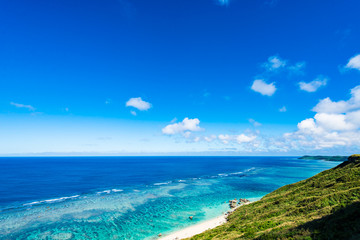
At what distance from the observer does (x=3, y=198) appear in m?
63.8

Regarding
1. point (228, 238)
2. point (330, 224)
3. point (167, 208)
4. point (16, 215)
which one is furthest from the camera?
point (167, 208)

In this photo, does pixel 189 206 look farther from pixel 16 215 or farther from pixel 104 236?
pixel 16 215

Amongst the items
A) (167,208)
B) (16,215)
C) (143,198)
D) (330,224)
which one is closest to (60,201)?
(16,215)

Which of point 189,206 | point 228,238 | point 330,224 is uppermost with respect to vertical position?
point 330,224

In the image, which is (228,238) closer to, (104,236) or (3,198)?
(104,236)

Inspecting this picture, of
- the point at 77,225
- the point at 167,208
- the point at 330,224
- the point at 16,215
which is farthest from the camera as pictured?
the point at 167,208

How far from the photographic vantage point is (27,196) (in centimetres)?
6744

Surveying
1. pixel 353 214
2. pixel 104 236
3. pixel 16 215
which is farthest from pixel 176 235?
pixel 16 215

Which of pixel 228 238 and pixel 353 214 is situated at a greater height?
pixel 353 214

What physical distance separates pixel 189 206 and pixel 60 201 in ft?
154

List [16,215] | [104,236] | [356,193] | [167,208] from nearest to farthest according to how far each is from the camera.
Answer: [356,193] → [104,236] → [16,215] → [167,208]

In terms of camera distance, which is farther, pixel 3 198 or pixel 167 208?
pixel 3 198

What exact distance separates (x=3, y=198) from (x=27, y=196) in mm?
6910

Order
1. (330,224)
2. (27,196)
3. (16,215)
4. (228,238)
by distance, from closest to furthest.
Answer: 1. (330,224)
2. (228,238)
3. (16,215)
4. (27,196)
